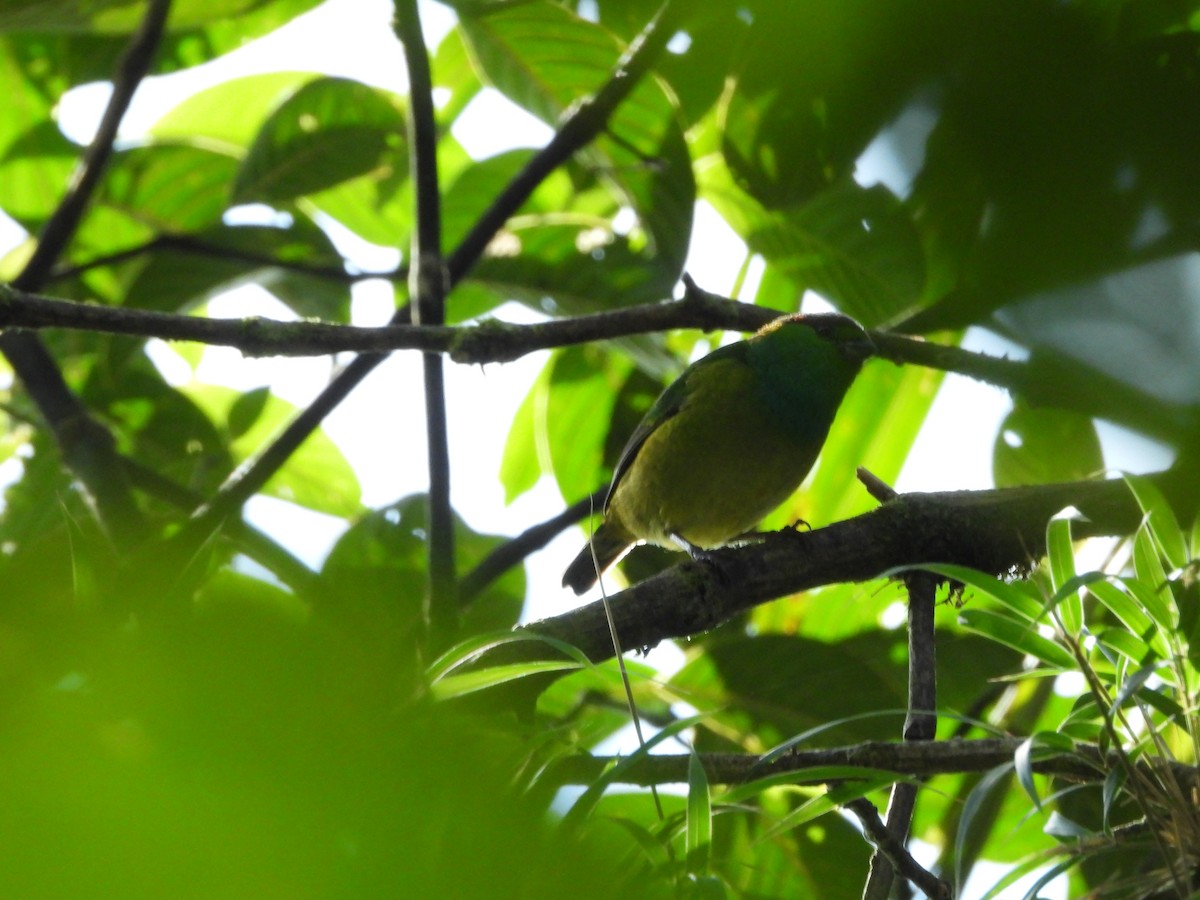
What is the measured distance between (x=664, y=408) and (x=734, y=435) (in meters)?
0.30

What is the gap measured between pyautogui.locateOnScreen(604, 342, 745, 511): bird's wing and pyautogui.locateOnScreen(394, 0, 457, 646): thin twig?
2.83ft

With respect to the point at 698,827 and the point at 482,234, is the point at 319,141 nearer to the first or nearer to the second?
the point at 482,234

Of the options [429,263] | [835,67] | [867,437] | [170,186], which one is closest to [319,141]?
[170,186]

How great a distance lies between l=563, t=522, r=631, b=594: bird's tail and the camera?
421cm

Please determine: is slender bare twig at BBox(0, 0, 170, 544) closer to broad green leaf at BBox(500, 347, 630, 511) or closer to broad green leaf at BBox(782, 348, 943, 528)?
broad green leaf at BBox(500, 347, 630, 511)

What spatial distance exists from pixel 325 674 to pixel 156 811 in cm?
10

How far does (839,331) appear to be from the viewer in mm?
4043

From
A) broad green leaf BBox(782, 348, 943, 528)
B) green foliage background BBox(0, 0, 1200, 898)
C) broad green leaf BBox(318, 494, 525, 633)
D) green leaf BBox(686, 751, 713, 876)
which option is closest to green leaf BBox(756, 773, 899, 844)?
green foliage background BBox(0, 0, 1200, 898)

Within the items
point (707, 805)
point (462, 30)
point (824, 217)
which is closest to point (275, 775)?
point (707, 805)

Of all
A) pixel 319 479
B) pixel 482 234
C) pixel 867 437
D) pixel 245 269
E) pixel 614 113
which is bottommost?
pixel 867 437

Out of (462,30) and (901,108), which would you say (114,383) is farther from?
(901,108)

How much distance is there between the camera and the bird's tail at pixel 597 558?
4213 mm

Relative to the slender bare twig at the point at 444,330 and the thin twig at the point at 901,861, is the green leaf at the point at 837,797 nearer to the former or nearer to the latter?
the thin twig at the point at 901,861

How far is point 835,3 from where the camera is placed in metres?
0.58
